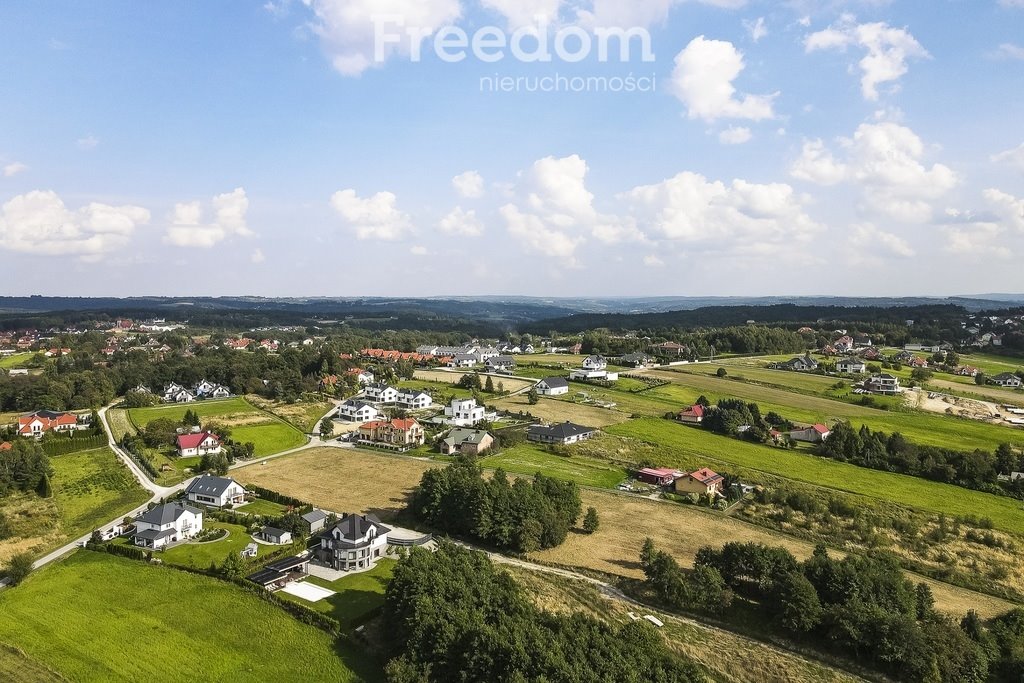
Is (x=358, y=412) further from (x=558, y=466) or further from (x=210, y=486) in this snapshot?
(x=558, y=466)

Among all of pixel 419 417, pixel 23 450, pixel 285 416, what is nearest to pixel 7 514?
pixel 23 450

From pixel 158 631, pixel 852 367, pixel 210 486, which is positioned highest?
pixel 852 367

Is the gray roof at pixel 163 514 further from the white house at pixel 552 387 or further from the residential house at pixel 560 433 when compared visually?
the white house at pixel 552 387

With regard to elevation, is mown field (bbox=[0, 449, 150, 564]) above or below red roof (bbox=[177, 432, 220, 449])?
below

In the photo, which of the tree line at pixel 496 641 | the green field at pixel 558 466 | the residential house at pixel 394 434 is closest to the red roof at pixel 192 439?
the residential house at pixel 394 434

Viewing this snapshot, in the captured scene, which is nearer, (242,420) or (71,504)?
(71,504)

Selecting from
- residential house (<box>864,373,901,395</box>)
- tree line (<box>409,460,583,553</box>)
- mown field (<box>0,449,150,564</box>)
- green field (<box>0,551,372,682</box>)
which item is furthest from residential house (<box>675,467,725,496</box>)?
residential house (<box>864,373,901,395</box>)

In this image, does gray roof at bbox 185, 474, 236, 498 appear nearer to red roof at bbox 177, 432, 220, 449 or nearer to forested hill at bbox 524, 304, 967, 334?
red roof at bbox 177, 432, 220, 449

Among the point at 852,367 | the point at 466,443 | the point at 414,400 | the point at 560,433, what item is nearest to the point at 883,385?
the point at 852,367
